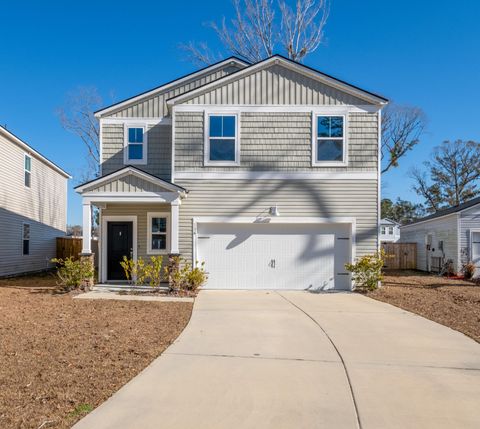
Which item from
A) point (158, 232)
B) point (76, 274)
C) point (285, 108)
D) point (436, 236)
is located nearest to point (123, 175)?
point (158, 232)

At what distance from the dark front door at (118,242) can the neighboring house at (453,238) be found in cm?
1369

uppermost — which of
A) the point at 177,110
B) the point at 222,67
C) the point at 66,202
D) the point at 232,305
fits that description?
the point at 222,67

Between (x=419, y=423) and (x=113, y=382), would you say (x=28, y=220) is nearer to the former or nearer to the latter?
(x=113, y=382)

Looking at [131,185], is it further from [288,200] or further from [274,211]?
[288,200]

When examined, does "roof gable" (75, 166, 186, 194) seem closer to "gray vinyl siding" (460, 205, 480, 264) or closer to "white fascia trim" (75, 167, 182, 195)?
"white fascia trim" (75, 167, 182, 195)

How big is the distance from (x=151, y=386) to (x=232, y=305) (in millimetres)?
5610

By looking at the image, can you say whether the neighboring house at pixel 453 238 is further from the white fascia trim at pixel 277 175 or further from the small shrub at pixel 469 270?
the white fascia trim at pixel 277 175

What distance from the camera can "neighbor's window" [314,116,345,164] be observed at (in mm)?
13062

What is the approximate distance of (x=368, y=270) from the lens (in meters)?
12.5

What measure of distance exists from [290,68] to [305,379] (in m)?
10.4

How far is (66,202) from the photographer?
82.9 ft

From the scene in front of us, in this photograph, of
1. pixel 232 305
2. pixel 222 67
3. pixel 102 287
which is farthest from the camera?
pixel 222 67

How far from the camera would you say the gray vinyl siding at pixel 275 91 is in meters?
13.1

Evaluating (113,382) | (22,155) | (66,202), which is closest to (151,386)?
(113,382)
